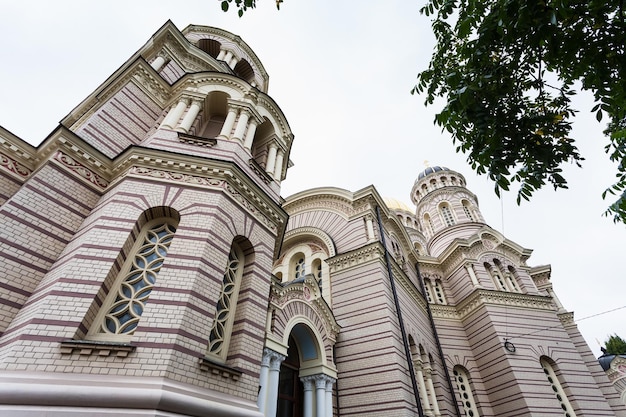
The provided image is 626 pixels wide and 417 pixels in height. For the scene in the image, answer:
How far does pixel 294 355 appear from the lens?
34.1 ft

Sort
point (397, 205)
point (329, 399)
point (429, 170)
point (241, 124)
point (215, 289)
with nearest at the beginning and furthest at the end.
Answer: point (215, 289) → point (241, 124) → point (329, 399) → point (429, 170) → point (397, 205)

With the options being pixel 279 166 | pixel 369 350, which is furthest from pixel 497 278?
pixel 279 166

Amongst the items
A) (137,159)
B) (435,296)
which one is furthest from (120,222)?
(435,296)

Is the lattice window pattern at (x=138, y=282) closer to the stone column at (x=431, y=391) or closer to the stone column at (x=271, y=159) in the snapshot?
the stone column at (x=271, y=159)

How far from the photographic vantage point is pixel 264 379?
750cm

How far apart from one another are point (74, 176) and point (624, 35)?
9.13 meters

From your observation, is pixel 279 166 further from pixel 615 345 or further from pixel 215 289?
→ pixel 615 345

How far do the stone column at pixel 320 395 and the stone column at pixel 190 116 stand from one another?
8.17 meters

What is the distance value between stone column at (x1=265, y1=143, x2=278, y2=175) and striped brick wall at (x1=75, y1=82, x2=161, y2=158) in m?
3.53

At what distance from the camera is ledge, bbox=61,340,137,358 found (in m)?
4.34

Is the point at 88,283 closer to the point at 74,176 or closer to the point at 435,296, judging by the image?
the point at 74,176

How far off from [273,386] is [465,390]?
496 inches

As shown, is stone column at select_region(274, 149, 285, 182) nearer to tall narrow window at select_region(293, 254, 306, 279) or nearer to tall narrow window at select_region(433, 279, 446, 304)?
tall narrow window at select_region(293, 254, 306, 279)

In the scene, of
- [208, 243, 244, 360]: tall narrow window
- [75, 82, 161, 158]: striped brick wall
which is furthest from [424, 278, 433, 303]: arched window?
[75, 82, 161, 158]: striped brick wall
